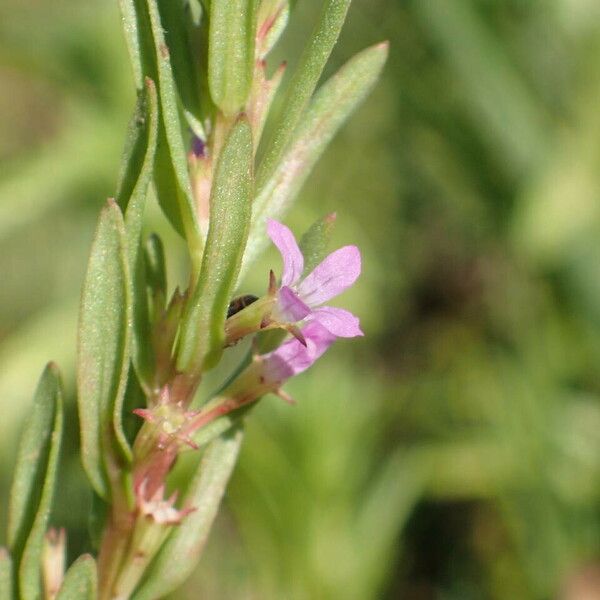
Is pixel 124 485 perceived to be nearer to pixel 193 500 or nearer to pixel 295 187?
pixel 193 500

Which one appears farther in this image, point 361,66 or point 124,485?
point 361,66

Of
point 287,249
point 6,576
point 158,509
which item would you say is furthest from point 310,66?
point 6,576

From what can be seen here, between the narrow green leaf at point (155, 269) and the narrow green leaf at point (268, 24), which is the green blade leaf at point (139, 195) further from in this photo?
the narrow green leaf at point (268, 24)

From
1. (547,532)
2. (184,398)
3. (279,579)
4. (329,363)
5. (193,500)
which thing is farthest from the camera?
(329,363)

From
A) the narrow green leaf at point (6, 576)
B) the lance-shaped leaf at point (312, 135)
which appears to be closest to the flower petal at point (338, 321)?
the lance-shaped leaf at point (312, 135)

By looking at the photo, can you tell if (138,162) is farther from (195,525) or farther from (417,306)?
(417,306)

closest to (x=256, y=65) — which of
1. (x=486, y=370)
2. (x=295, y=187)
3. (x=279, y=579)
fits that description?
(x=295, y=187)
